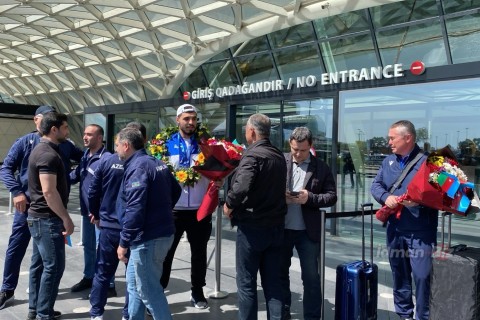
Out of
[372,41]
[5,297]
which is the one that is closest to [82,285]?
[5,297]

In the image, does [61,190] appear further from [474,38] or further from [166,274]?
[474,38]

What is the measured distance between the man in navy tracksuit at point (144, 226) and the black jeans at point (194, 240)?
0.90 meters

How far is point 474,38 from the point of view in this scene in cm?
Answer: 884

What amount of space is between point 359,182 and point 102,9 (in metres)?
10.5

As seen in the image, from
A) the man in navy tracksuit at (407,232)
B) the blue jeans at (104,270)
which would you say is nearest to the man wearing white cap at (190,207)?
the blue jeans at (104,270)

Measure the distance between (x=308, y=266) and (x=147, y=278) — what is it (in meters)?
1.47

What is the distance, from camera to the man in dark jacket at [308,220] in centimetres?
405

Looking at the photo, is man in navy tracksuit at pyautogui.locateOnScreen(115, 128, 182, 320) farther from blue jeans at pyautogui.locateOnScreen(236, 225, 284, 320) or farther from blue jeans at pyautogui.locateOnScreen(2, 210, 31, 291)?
blue jeans at pyautogui.locateOnScreen(2, 210, 31, 291)

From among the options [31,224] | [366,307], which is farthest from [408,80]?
[31,224]

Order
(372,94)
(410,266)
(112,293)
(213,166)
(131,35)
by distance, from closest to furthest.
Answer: (410,266)
(213,166)
(112,293)
(372,94)
(131,35)

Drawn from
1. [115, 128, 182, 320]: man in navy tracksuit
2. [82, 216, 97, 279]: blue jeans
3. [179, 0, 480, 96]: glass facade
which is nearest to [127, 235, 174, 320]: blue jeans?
[115, 128, 182, 320]: man in navy tracksuit

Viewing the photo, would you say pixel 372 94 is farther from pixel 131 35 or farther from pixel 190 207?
pixel 131 35

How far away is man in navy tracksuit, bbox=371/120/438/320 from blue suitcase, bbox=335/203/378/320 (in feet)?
1.43

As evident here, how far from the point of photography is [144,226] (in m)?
3.55
